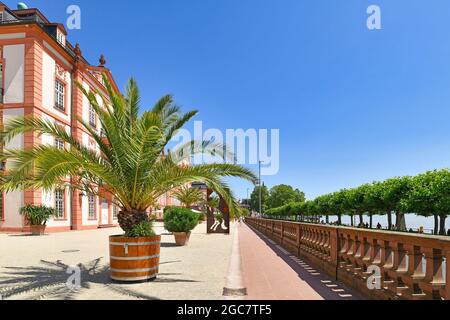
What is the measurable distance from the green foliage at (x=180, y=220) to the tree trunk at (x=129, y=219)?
837 cm

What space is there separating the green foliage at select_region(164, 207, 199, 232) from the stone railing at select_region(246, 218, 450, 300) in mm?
8101

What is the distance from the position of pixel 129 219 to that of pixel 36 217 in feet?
57.0

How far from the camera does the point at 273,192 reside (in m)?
120

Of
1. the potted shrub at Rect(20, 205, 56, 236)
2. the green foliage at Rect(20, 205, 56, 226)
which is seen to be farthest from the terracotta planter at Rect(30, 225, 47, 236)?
the green foliage at Rect(20, 205, 56, 226)

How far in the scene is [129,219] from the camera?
316 inches

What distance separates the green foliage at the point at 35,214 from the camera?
22.6 metres

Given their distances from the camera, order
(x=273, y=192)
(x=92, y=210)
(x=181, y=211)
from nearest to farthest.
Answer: (x=181, y=211), (x=92, y=210), (x=273, y=192)

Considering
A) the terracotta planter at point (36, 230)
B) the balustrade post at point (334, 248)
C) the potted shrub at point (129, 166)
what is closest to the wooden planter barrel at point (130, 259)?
the potted shrub at point (129, 166)

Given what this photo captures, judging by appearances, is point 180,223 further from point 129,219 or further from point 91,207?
point 91,207

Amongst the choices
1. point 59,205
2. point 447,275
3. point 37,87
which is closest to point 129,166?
point 447,275

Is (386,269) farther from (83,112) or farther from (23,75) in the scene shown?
(83,112)
